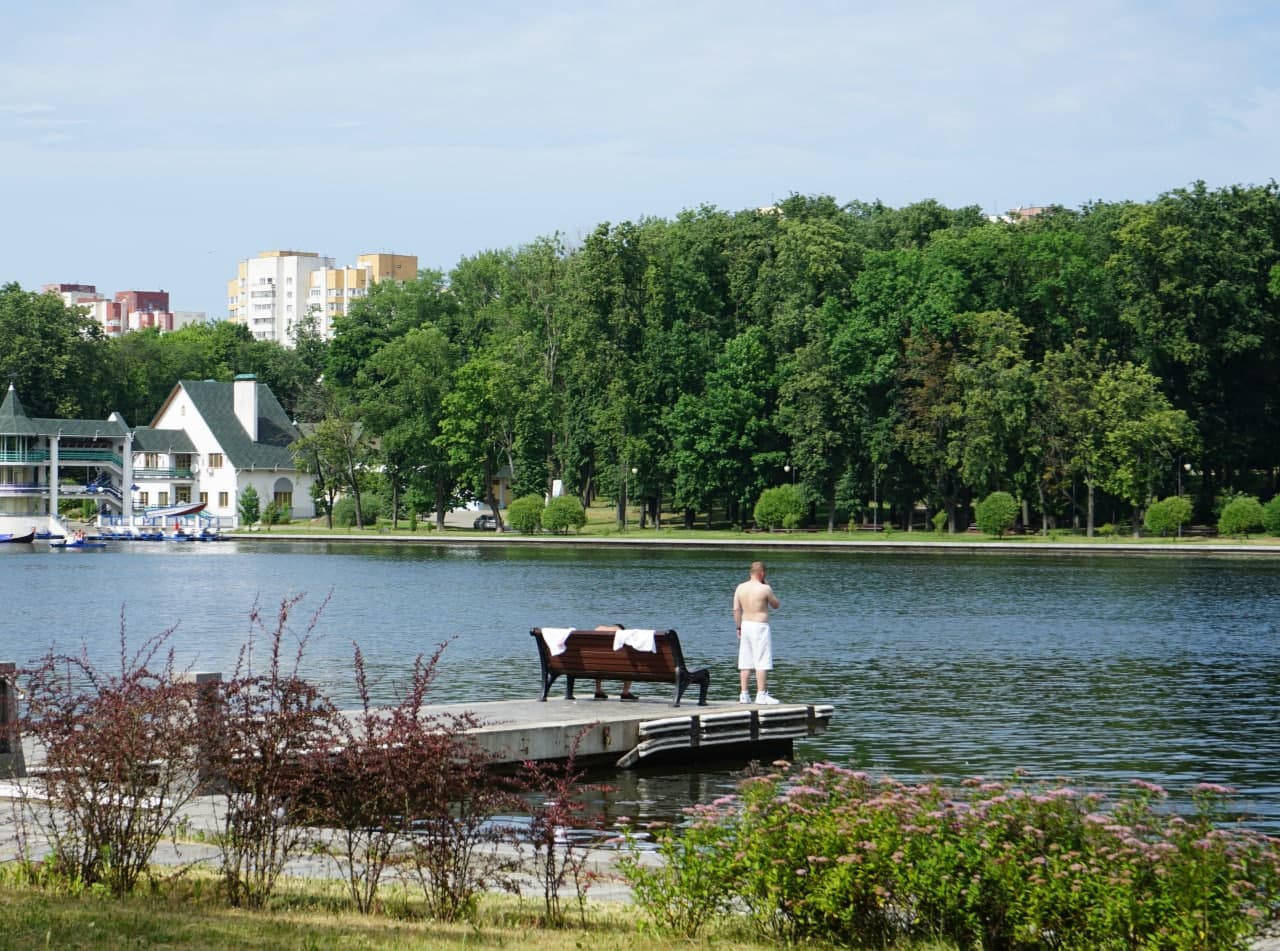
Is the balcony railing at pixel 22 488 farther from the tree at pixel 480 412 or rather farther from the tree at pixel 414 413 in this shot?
the tree at pixel 480 412

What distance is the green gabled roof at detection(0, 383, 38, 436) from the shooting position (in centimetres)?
10362

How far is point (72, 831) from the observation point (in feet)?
32.6

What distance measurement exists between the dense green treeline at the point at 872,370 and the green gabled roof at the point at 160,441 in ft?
46.7

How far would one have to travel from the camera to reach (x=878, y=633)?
38875 millimetres

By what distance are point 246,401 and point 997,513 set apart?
192 feet

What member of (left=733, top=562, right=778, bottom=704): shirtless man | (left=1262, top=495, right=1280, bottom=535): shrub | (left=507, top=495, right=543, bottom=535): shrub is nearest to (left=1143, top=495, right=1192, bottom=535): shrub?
(left=1262, top=495, right=1280, bottom=535): shrub

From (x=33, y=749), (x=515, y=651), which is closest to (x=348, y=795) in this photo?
(x=33, y=749)

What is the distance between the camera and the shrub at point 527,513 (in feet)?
302

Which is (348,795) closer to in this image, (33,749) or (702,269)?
(33,749)

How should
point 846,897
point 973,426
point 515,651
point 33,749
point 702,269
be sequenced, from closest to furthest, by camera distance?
point 846,897
point 33,749
point 515,651
point 973,426
point 702,269

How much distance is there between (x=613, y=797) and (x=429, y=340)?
85177 mm

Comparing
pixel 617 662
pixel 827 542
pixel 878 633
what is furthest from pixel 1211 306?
pixel 617 662

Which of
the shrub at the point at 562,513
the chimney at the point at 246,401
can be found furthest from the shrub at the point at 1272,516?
the chimney at the point at 246,401

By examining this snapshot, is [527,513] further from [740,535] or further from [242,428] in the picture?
[242,428]
